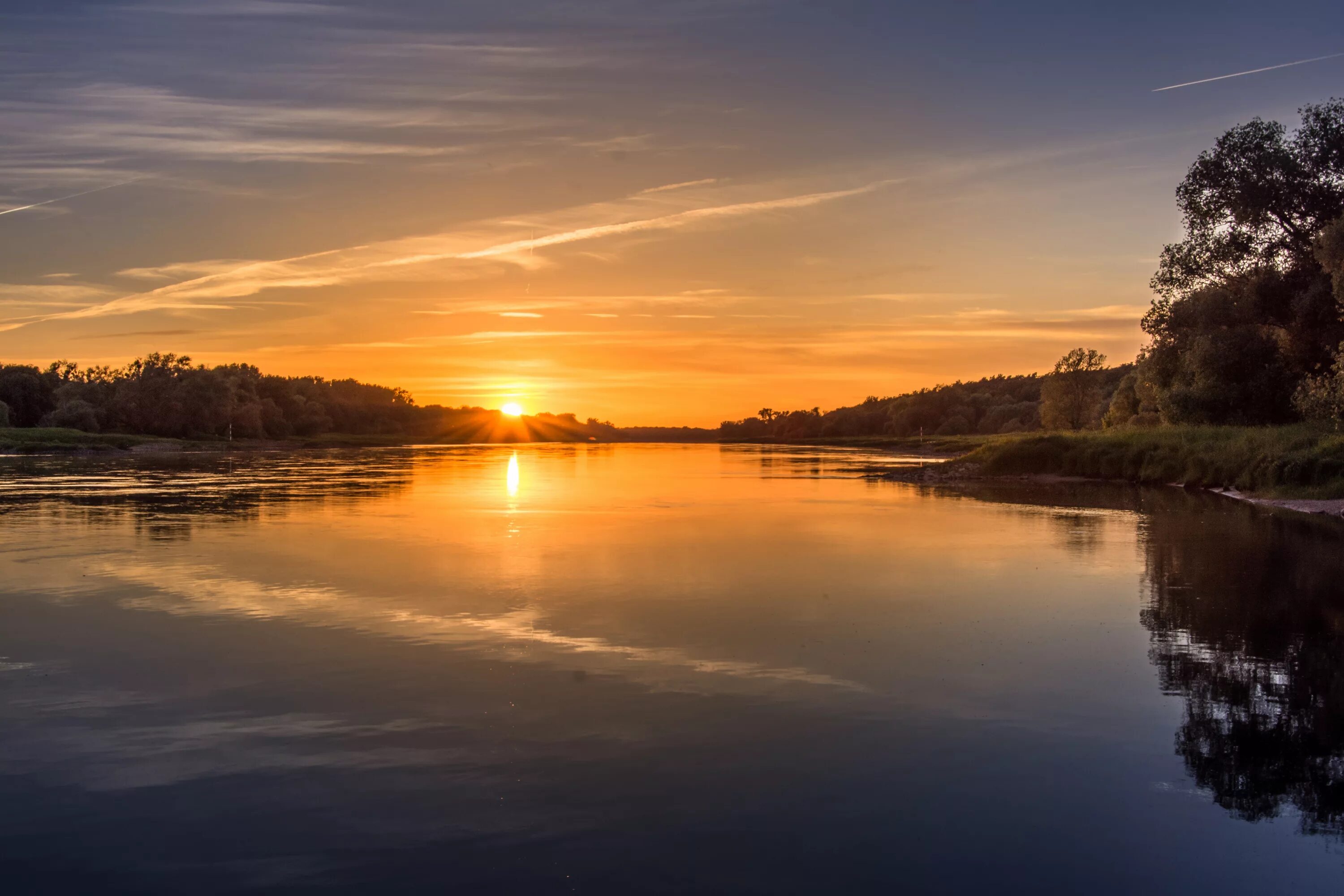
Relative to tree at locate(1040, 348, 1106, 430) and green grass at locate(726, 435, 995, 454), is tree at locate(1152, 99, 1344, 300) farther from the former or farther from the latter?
tree at locate(1040, 348, 1106, 430)

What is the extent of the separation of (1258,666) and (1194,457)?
3585cm

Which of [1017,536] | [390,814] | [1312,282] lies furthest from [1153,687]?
[1312,282]

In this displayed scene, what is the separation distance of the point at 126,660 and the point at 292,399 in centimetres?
15332

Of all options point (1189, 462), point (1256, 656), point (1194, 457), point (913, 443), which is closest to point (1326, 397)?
point (1194, 457)

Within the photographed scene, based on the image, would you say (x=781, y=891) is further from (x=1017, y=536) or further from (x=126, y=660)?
(x=1017, y=536)

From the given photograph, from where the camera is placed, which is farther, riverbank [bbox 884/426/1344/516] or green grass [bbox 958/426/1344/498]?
green grass [bbox 958/426/1344/498]

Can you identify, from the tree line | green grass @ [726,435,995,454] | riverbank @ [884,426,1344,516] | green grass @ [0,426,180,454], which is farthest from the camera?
green grass @ [726,435,995,454]

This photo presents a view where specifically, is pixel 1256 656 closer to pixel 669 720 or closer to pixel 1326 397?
pixel 669 720

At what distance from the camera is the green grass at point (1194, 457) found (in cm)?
3422

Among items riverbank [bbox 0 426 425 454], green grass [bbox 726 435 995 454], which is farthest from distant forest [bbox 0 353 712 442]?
green grass [bbox 726 435 995 454]

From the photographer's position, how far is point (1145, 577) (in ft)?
60.6

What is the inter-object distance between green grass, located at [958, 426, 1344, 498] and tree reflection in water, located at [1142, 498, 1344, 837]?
13.2 m

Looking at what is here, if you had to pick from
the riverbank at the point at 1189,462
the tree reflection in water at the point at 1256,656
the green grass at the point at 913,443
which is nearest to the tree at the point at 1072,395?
the green grass at the point at 913,443

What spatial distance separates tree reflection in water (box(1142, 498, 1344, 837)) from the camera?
26.5ft
